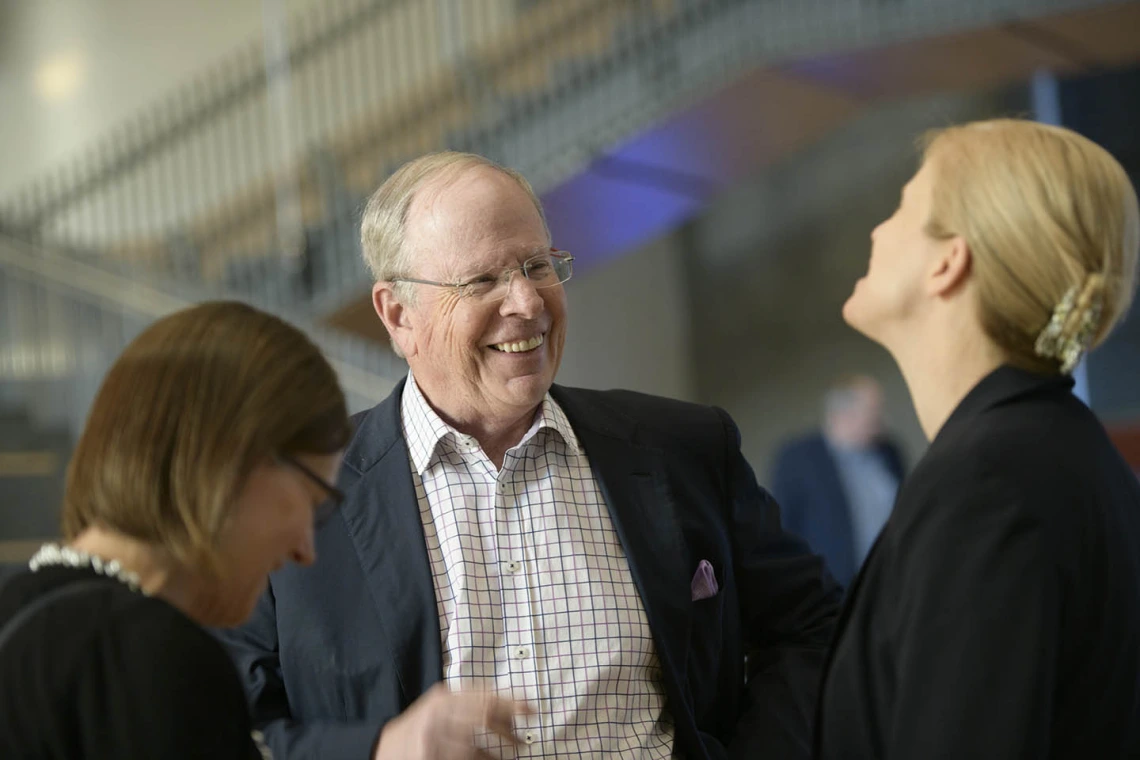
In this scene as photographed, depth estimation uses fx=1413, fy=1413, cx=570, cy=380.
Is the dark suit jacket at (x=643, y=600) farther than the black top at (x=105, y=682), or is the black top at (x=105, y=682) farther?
the dark suit jacket at (x=643, y=600)

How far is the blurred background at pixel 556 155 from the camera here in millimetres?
7789

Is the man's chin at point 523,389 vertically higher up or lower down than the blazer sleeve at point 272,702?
higher up

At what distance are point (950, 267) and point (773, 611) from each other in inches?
35.4

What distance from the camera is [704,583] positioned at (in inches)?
96.3

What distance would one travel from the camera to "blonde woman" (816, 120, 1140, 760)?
170cm

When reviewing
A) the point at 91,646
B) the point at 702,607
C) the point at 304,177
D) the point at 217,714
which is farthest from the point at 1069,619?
the point at 304,177

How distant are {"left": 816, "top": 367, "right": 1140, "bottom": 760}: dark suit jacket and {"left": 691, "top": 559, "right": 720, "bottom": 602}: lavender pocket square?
631 mm

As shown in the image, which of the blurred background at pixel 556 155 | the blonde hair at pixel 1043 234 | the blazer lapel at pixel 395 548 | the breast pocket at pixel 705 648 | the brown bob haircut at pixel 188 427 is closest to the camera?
the brown bob haircut at pixel 188 427

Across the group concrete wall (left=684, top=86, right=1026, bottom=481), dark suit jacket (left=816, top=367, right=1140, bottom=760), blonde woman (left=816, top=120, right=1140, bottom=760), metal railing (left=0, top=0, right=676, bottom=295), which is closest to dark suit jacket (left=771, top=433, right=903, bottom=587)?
concrete wall (left=684, top=86, right=1026, bottom=481)

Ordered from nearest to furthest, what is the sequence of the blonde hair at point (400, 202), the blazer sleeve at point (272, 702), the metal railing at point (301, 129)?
the blazer sleeve at point (272, 702) → the blonde hair at point (400, 202) → the metal railing at point (301, 129)

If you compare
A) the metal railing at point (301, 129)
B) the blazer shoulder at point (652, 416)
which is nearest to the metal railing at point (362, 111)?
the metal railing at point (301, 129)

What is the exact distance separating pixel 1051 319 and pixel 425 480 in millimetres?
1126

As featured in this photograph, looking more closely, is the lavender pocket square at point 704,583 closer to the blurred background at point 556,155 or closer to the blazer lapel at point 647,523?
the blazer lapel at point 647,523

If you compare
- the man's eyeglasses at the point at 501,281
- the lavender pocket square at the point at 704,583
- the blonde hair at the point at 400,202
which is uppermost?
the blonde hair at the point at 400,202
